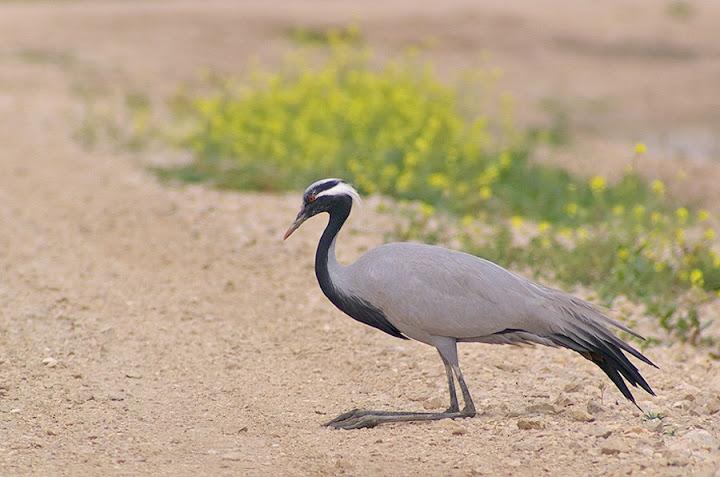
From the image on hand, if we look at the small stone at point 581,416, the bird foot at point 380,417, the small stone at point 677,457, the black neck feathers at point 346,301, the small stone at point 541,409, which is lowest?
the bird foot at point 380,417

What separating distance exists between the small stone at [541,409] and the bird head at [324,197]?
48.5 inches

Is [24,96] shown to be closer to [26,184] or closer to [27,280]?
[26,184]

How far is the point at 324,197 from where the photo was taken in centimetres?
577

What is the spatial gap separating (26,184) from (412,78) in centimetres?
419

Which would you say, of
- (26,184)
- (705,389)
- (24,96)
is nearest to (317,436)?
(705,389)

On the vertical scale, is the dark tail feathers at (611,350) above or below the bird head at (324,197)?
below

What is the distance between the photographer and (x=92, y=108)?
13.5 metres

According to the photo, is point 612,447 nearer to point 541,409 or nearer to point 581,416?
point 581,416

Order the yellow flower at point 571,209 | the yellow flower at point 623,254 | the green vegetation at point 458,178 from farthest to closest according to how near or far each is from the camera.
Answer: the yellow flower at point 571,209
the green vegetation at point 458,178
the yellow flower at point 623,254

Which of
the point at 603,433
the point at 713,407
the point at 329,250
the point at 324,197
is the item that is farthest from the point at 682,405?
the point at 324,197

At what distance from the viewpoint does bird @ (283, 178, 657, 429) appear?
538cm

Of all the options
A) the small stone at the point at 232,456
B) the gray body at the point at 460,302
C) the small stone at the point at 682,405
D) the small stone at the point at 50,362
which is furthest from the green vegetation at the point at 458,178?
the small stone at the point at 232,456

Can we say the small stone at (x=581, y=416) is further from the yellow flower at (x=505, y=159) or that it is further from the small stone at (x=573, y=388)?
the yellow flower at (x=505, y=159)

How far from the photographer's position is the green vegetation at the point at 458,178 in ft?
27.2
